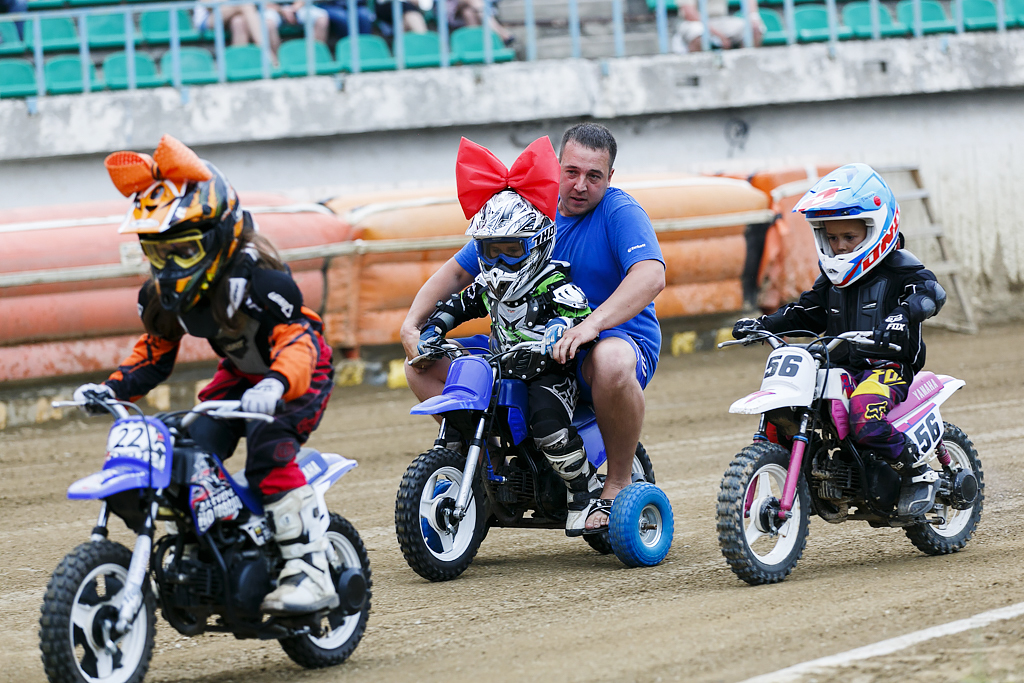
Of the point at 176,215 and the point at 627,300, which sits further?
the point at 627,300

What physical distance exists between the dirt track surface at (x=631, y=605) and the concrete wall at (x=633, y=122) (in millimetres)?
7602

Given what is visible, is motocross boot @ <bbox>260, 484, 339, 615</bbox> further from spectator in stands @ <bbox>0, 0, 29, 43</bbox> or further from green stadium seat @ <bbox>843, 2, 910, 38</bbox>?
green stadium seat @ <bbox>843, 2, 910, 38</bbox>

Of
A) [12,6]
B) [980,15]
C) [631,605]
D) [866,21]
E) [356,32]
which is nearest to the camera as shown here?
[631,605]

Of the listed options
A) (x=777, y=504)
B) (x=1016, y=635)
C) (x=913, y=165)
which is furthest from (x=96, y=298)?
(x=913, y=165)

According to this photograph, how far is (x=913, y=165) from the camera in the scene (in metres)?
14.7

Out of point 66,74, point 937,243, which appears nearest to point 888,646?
point 937,243

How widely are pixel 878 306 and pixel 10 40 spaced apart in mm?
13504

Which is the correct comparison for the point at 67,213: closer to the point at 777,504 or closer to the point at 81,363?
the point at 81,363

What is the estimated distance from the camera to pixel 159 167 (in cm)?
348

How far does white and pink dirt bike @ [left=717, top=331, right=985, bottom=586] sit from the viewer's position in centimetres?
455

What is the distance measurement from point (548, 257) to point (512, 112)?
1018 centimetres

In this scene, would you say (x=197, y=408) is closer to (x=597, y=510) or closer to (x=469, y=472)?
(x=469, y=472)

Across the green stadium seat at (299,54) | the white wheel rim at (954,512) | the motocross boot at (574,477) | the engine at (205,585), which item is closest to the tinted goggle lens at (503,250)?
the motocross boot at (574,477)

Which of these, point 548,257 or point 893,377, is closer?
point 893,377
